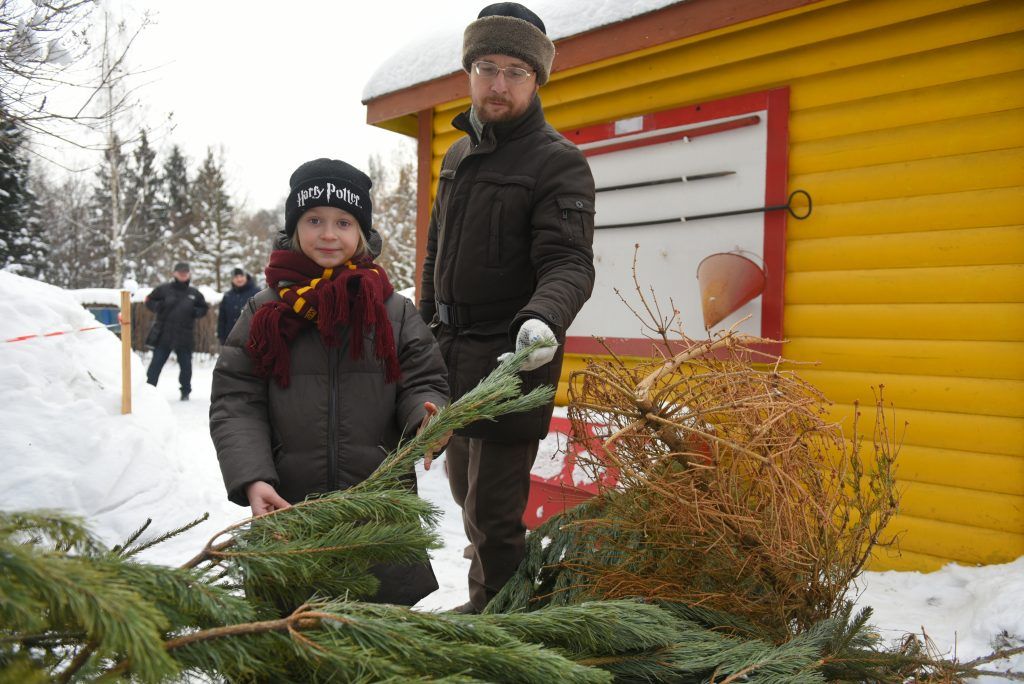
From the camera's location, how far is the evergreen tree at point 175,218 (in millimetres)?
31078

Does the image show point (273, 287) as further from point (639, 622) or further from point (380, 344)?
point (639, 622)

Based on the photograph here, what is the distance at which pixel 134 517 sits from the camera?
13.2 feet

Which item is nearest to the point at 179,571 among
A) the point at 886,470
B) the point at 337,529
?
the point at 337,529

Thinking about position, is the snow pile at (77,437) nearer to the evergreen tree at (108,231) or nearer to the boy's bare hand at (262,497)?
the boy's bare hand at (262,497)

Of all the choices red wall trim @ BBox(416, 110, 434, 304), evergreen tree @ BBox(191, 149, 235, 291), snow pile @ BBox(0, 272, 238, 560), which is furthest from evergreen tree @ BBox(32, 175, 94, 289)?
red wall trim @ BBox(416, 110, 434, 304)

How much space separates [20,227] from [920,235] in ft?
Result: 83.9

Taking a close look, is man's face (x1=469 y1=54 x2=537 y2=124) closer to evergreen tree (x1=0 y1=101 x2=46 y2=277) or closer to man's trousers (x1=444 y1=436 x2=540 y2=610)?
man's trousers (x1=444 y1=436 x2=540 y2=610)

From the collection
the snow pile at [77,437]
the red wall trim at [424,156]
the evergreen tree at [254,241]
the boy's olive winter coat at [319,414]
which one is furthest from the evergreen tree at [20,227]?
the boy's olive winter coat at [319,414]

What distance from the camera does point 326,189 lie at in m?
1.79

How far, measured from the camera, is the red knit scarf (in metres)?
1.68

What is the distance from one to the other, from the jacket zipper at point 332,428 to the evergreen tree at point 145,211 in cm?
2896

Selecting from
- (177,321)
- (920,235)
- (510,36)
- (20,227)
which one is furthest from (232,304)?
(20,227)

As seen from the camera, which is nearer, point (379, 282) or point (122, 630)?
point (122, 630)

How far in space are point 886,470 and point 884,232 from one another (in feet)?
7.06
